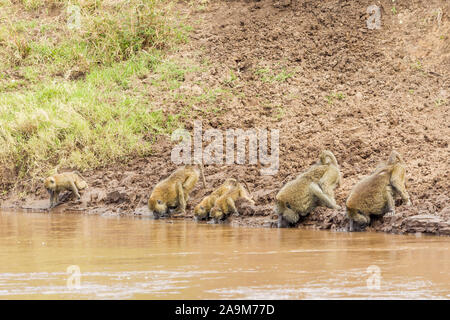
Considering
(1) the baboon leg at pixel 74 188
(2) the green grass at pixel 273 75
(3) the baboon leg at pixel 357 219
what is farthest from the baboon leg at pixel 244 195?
(2) the green grass at pixel 273 75

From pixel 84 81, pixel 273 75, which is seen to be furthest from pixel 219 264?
pixel 84 81

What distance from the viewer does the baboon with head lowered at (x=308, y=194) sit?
29.8 ft

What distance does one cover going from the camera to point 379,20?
50.8 feet

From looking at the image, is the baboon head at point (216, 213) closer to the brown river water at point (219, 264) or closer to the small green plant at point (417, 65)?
the brown river water at point (219, 264)

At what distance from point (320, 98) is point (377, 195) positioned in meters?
5.59

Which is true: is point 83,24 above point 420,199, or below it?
above

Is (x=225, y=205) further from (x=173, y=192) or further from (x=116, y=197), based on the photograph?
(x=116, y=197)

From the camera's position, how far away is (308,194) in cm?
913

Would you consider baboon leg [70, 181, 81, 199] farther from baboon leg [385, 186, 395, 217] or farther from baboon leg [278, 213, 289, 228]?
baboon leg [385, 186, 395, 217]

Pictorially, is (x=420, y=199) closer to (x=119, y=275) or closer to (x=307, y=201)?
(x=307, y=201)

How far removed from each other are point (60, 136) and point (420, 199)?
7.52m

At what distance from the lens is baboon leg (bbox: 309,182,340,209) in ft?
29.7

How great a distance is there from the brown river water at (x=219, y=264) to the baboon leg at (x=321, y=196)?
46 centimetres

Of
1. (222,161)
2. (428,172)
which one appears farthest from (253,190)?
(428,172)
